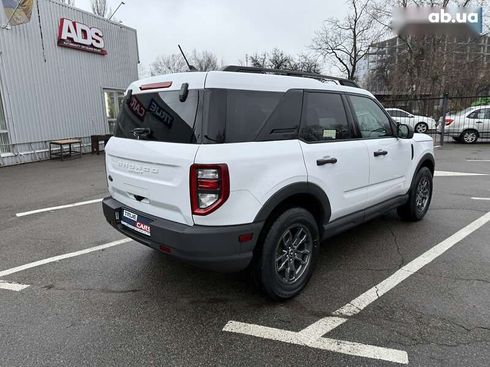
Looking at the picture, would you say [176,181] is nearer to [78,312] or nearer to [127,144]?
[127,144]

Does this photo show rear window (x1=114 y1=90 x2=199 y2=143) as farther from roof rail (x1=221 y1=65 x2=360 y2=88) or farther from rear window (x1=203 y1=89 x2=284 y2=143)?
roof rail (x1=221 y1=65 x2=360 y2=88)

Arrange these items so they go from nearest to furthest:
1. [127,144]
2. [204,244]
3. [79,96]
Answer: [204,244], [127,144], [79,96]

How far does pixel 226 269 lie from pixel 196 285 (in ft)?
2.90

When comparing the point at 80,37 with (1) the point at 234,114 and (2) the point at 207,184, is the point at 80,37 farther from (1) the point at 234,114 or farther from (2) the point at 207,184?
(2) the point at 207,184

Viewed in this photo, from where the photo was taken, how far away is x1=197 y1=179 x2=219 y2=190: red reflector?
2553mm

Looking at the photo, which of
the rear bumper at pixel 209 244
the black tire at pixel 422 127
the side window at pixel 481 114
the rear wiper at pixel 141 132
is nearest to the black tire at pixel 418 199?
the rear bumper at pixel 209 244

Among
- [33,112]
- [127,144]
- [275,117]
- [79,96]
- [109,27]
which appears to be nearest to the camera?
[275,117]

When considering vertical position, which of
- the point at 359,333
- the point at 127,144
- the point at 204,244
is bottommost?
the point at 359,333

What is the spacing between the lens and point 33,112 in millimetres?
12078

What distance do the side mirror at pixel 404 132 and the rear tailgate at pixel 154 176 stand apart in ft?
9.86

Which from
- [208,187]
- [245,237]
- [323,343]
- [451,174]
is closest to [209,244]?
[245,237]

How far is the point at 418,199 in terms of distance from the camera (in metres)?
5.22

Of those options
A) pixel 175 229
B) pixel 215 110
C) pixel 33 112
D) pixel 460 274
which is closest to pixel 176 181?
pixel 175 229

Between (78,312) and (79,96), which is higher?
(79,96)
